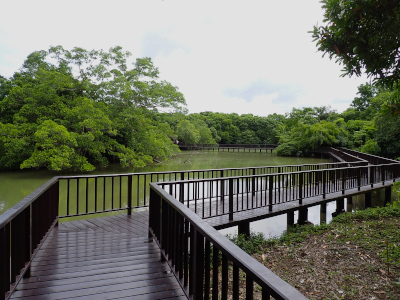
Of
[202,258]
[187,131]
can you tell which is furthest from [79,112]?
[187,131]

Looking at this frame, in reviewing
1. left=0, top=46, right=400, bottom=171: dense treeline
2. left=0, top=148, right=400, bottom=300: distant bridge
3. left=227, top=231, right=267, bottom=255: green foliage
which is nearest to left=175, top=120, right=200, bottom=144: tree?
left=0, top=46, right=400, bottom=171: dense treeline

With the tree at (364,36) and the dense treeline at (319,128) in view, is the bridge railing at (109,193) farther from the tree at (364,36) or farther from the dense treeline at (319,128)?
the dense treeline at (319,128)

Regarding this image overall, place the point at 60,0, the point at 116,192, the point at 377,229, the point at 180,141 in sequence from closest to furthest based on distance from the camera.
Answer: the point at 377,229 < the point at 60,0 < the point at 116,192 < the point at 180,141

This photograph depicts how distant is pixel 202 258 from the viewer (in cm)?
175

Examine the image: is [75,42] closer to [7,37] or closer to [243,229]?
[7,37]

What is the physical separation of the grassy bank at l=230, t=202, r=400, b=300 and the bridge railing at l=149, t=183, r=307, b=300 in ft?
3.71

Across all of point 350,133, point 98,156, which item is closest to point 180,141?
point 350,133

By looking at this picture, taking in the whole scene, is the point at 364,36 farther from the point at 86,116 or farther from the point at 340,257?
the point at 86,116

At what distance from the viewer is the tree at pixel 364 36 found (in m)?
3.40

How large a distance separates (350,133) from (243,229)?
96.0 ft

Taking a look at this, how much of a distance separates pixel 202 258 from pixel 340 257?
141 inches

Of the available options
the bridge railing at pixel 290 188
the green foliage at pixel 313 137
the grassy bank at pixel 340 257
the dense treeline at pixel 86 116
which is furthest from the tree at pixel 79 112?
the green foliage at pixel 313 137

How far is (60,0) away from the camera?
7074mm

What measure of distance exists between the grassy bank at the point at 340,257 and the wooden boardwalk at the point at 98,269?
201 cm
